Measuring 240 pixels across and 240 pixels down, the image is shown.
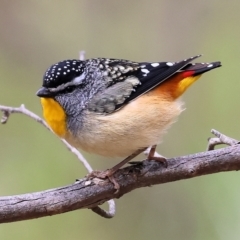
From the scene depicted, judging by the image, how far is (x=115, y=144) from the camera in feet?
8.38

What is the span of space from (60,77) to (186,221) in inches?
65.6

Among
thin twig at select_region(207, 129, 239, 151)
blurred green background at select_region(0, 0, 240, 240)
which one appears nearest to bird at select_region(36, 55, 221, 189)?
thin twig at select_region(207, 129, 239, 151)

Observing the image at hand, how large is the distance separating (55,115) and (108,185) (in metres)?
0.44

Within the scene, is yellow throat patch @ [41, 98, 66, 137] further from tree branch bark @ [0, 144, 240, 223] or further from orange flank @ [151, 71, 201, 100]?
orange flank @ [151, 71, 201, 100]

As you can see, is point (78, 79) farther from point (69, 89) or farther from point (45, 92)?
point (45, 92)

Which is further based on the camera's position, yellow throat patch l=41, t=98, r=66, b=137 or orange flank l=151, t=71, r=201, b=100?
orange flank l=151, t=71, r=201, b=100

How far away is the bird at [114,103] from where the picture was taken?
2574 millimetres

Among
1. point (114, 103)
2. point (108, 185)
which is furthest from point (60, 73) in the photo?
point (108, 185)

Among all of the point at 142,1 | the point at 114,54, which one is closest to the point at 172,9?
the point at 142,1

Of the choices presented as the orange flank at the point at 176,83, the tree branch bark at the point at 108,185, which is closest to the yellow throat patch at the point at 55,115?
the tree branch bark at the point at 108,185

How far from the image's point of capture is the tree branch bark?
233cm

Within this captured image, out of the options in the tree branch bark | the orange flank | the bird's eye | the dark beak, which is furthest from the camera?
the orange flank

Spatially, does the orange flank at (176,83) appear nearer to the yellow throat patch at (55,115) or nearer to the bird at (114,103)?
the bird at (114,103)

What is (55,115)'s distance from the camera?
8.68ft
